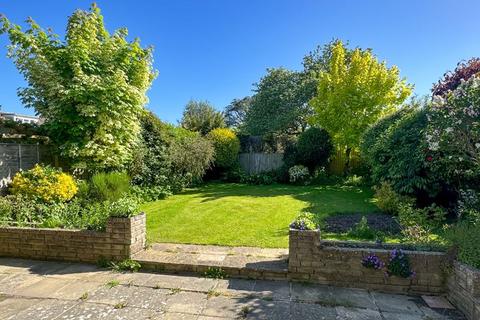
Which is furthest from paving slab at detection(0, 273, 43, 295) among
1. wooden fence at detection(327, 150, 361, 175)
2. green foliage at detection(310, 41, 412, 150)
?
wooden fence at detection(327, 150, 361, 175)

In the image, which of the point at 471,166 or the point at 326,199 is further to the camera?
the point at 326,199

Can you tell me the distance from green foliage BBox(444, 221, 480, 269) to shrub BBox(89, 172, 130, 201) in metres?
6.47

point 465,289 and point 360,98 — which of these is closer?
point 465,289

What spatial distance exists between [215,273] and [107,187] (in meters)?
4.22

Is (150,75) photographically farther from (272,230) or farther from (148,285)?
(148,285)

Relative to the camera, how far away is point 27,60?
6996 millimetres

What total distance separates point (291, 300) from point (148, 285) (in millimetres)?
1767

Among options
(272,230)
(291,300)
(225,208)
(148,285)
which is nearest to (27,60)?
(225,208)

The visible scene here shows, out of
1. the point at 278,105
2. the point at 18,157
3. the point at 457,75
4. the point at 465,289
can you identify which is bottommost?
the point at 465,289

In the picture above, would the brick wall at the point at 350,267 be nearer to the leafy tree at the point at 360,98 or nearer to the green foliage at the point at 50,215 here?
the green foliage at the point at 50,215

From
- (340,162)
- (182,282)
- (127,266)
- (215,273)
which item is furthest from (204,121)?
(182,282)

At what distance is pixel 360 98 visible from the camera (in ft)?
42.1

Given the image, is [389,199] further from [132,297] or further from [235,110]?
[235,110]

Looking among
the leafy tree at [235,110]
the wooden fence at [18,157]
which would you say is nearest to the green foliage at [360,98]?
the wooden fence at [18,157]
